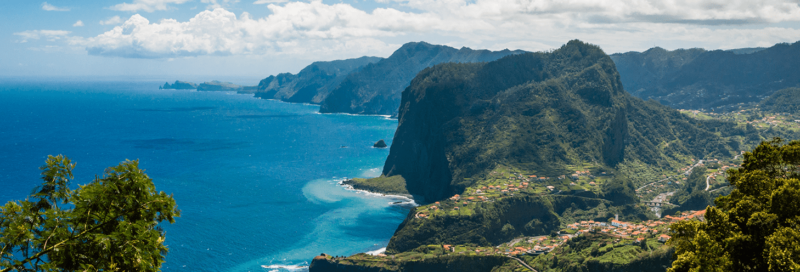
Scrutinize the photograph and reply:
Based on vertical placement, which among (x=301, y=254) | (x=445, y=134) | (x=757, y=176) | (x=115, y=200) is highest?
(x=115, y=200)

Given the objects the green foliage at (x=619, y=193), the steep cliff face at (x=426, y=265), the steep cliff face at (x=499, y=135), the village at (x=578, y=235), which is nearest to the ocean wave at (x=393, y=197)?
the steep cliff face at (x=499, y=135)

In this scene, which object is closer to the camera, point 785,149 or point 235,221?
point 785,149

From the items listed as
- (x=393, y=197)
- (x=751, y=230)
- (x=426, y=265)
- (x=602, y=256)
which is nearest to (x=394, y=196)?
(x=393, y=197)

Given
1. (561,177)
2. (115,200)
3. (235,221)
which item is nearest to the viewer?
(115,200)

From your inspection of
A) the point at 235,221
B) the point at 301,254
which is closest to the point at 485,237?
the point at 301,254

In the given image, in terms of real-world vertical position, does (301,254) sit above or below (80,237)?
below

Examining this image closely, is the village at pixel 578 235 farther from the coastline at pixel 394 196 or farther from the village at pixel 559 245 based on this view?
the coastline at pixel 394 196

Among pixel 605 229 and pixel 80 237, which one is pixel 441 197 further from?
pixel 80 237

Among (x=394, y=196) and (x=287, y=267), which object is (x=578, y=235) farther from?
(x=394, y=196)
